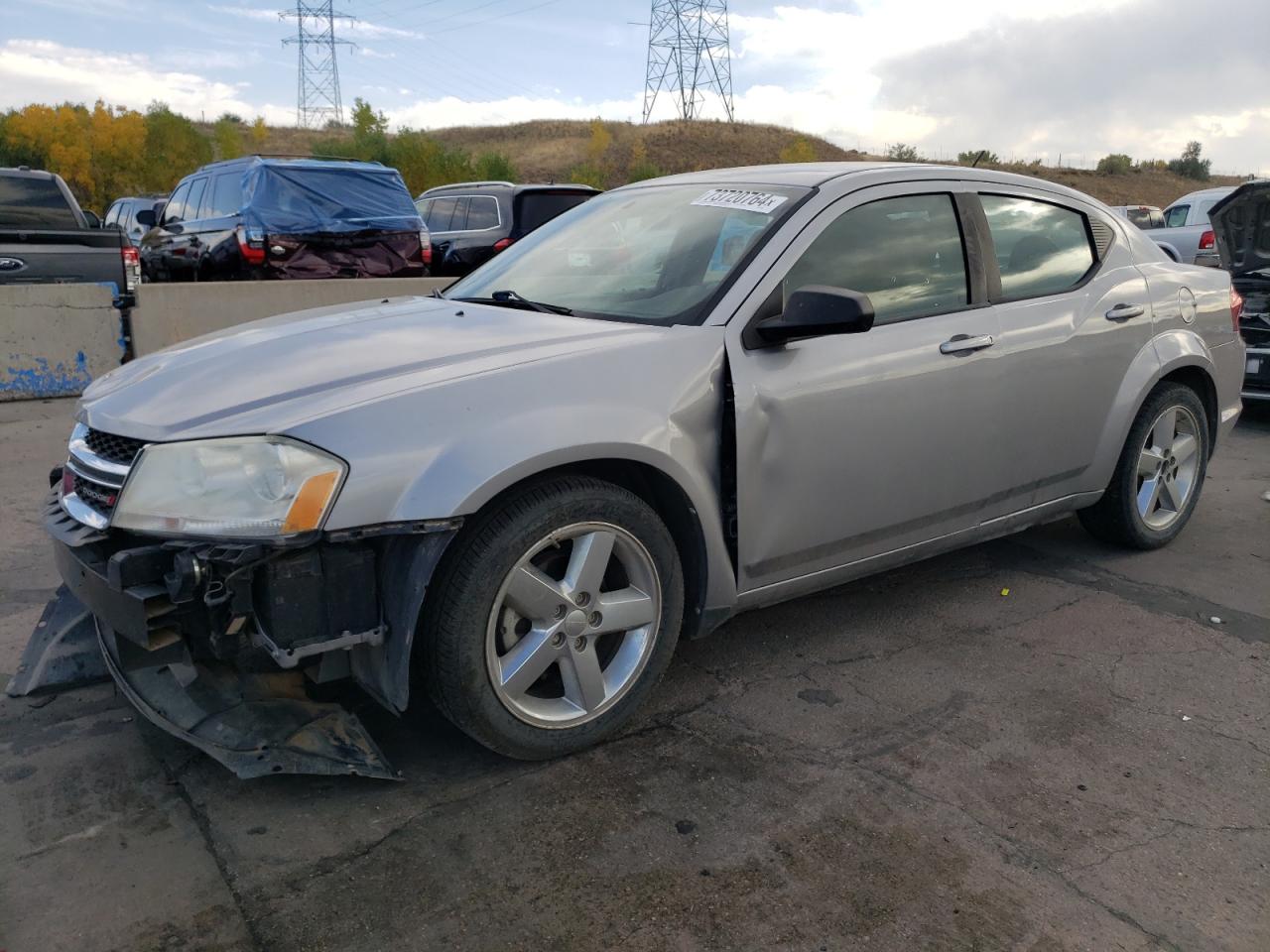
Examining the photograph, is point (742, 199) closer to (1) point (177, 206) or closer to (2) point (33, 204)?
(2) point (33, 204)

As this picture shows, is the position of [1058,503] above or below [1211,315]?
below

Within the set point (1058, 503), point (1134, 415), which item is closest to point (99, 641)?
point (1058, 503)

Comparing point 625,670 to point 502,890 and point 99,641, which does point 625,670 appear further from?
point 99,641

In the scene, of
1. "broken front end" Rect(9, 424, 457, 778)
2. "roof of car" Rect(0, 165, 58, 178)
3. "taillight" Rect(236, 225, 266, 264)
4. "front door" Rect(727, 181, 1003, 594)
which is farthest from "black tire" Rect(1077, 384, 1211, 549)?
"roof of car" Rect(0, 165, 58, 178)

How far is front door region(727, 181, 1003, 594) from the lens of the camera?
3248 mm

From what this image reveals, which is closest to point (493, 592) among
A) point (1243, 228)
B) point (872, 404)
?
point (872, 404)

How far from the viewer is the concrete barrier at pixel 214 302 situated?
9.08 metres

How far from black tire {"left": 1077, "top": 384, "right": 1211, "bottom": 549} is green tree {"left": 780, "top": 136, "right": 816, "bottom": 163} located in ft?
208

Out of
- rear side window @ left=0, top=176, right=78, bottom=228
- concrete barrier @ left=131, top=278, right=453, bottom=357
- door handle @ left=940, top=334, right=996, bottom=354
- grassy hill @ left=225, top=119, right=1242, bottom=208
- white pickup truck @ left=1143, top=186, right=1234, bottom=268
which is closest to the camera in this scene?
door handle @ left=940, top=334, right=996, bottom=354

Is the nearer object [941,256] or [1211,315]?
[941,256]

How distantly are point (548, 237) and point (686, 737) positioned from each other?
2.12 metres

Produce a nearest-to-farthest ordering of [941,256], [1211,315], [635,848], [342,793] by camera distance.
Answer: [635,848] < [342,793] < [941,256] < [1211,315]

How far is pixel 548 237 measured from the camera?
4246 mm

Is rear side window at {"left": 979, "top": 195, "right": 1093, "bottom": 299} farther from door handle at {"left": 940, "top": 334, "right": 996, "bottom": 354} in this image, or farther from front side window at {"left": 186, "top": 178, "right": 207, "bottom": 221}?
front side window at {"left": 186, "top": 178, "right": 207, "bottom": 221}
